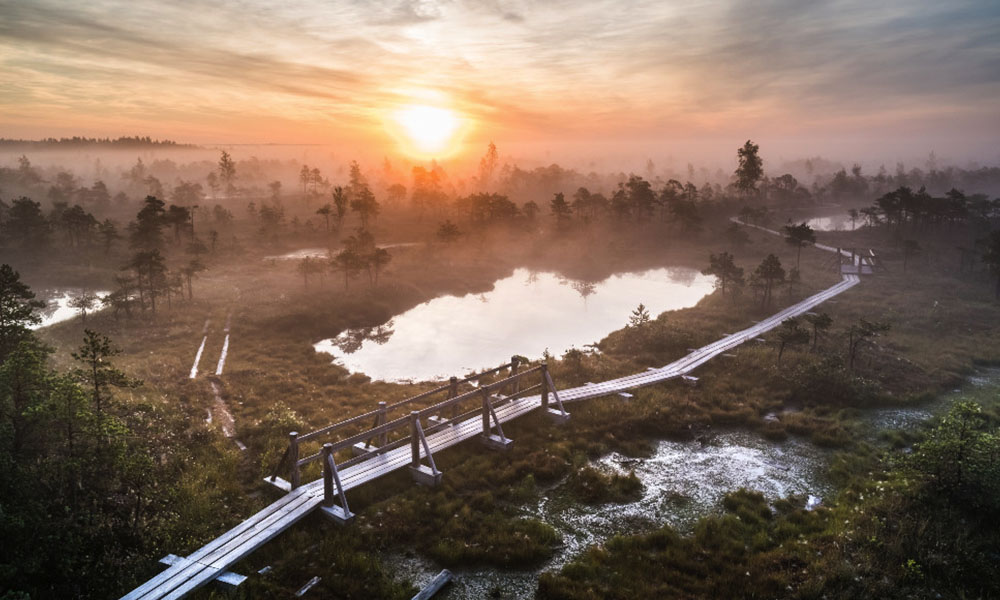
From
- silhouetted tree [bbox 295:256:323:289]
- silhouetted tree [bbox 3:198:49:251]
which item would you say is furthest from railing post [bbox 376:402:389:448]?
silhouetted tree [bbox 3:198:49:251]

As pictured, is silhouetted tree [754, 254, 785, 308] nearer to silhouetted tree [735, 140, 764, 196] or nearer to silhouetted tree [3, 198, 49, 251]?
silhouetted tree [735, 140, 764, 196]

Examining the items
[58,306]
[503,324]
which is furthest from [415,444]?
[58,306]

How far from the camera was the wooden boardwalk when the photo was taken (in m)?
10.6

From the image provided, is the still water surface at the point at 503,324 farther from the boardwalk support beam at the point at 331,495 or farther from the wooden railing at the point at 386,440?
the boardwalk support beam at the point at 331,495

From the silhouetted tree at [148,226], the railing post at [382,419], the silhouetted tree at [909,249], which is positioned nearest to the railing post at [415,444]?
the railing post at [382,419]

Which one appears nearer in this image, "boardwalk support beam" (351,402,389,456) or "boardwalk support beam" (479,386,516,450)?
"boardwalk support beam" (351,402,389,456)

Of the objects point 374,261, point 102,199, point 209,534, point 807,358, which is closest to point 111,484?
point 209,534

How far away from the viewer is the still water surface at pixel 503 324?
33625 mm

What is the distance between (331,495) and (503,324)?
3002 centimetres

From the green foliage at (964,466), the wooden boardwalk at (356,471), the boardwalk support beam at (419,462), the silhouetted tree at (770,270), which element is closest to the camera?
the wooden boardwalk at (356,471)

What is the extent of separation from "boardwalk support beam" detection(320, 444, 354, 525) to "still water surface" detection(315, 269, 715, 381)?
1632 cm

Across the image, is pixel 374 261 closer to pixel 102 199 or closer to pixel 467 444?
pixel 467 444

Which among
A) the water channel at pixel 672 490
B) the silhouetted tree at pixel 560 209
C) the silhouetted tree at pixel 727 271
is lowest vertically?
the water channel at pixel 672 490

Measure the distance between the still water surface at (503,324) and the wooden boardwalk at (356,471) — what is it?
10805 mm
